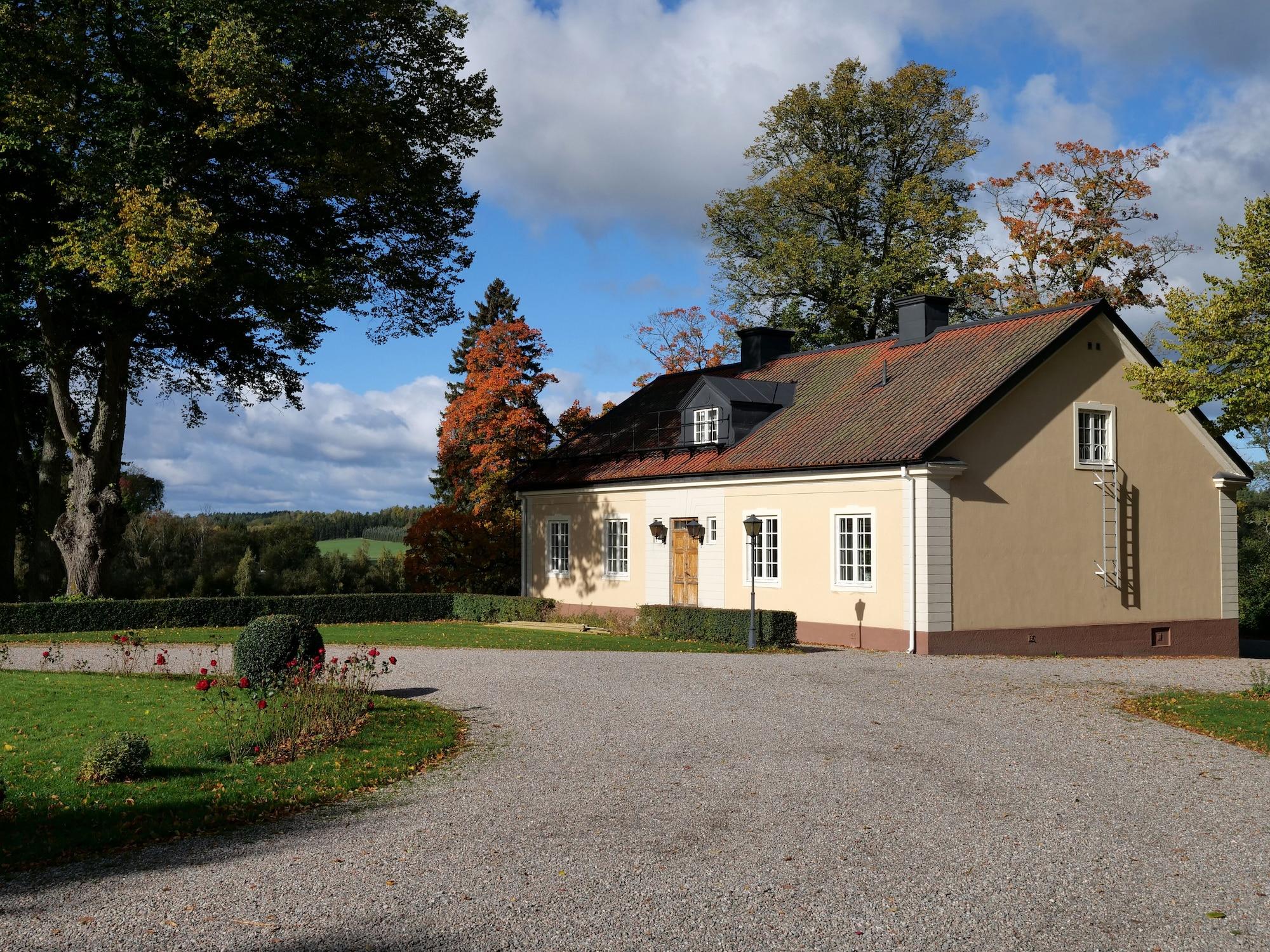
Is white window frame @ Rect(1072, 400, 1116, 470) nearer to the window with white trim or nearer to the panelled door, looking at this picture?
the window with white trim

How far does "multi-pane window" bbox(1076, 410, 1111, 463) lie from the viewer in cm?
2264

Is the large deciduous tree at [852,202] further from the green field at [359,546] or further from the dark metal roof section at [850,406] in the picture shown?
the green field at [359,546]

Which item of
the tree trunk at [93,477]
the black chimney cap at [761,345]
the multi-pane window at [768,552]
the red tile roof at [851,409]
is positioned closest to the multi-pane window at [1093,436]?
the red tile roof at [851,409]

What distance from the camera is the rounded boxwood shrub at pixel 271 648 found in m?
13.2

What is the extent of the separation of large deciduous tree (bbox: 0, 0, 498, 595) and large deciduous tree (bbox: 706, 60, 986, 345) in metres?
12.4

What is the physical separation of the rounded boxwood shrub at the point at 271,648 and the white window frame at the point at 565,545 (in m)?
16.4

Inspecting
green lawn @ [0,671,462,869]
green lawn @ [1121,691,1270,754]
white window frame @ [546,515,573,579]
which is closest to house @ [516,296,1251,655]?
white window frame @ [546,515,573,579]

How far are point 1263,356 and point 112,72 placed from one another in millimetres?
22252

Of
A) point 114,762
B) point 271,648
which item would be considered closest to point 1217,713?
point 271,648

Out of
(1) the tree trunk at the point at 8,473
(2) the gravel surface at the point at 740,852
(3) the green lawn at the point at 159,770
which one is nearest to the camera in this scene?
(2) the gravel surface at the point at 740,852

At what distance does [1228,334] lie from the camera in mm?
19031

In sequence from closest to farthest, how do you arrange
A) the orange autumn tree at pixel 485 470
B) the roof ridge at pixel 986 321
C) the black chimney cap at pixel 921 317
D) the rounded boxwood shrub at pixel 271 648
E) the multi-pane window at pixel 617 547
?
the rounded boxwood shrub at pixel 271 648
the roof ridge at pixel 986 321
the black chimney cap at pixel 921 317
the multi-pane window at pixel 617 547
the orange autumn tree at pixel 485 470

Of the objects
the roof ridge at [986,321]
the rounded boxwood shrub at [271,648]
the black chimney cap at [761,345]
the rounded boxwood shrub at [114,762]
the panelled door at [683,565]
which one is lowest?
the rounded boxwood shrub at [114,762]

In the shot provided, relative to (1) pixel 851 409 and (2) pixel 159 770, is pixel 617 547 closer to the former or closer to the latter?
(1) pixel 851 409
